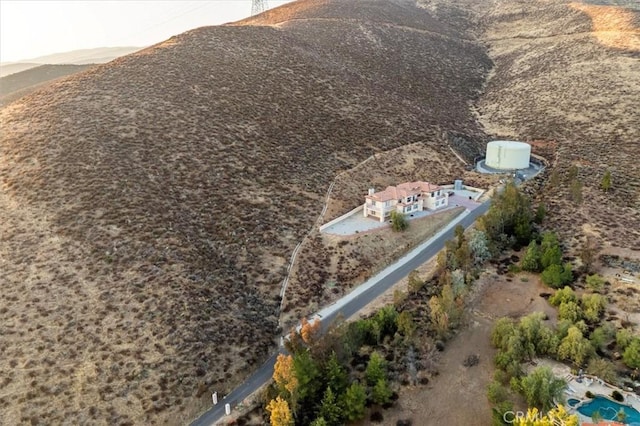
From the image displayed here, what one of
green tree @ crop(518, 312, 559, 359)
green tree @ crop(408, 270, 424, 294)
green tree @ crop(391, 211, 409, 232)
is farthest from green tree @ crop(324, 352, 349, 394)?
green tree @ crop(391, 211, 409, 232)

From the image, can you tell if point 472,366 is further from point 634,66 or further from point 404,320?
point 634,66

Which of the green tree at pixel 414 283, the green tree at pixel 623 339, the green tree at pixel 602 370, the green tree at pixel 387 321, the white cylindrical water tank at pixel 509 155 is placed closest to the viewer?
the green tree at pixel 602 370

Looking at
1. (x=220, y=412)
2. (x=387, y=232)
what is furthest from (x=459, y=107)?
(x=220, y=412)

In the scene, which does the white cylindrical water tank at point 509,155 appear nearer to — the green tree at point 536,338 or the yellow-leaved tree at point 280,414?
the green tree at point 536,338

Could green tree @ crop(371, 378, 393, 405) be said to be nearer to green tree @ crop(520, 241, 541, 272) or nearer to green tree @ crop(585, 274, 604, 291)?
green tree @ crop(520, 241, 541, 272)

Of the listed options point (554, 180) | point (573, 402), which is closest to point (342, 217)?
point (554, 180)

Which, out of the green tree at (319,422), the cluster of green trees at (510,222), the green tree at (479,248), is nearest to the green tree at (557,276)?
the green tree at (479,248)
